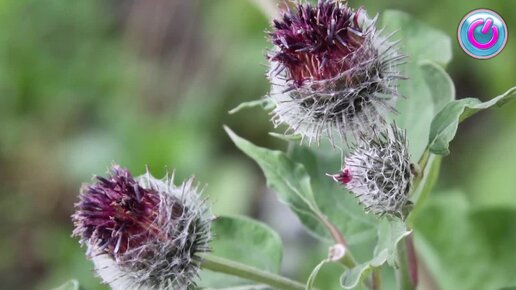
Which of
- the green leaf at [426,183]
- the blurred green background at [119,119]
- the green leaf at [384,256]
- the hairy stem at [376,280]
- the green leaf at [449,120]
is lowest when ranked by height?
the hairy stem at [376,280]

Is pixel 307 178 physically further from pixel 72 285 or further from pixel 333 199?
pixel 72 285

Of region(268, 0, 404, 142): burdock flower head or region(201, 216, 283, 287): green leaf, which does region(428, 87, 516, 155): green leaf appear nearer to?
region(268, 0, 404, 142): burdock flower head

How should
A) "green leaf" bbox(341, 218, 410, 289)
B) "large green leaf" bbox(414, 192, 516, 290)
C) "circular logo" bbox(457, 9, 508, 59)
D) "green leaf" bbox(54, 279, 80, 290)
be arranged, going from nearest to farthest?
"green leaf" bbox(341, 218, 410, 289) < "green leaf" bbox(54, 279, 80, 290) < "circular logo" bbox(457, 9, 508, 59) < "large green leaf" bbox(414, 192, 516, 290)

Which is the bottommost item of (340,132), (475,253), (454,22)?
(475,253)

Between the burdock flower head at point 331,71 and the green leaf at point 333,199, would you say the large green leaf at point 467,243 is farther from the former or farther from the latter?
the burdock flower head at point 331,71

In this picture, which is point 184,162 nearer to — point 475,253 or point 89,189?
point 475,253

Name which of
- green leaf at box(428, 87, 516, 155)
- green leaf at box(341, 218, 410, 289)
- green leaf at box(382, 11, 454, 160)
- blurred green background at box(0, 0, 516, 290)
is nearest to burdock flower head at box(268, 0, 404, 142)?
green leaf at box(428, 87, 516, 155)

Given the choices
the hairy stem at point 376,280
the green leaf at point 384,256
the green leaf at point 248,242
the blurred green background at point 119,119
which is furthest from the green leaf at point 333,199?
the blurred green background at point 119,119

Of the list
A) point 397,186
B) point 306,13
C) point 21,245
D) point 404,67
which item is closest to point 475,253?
point 404,67
